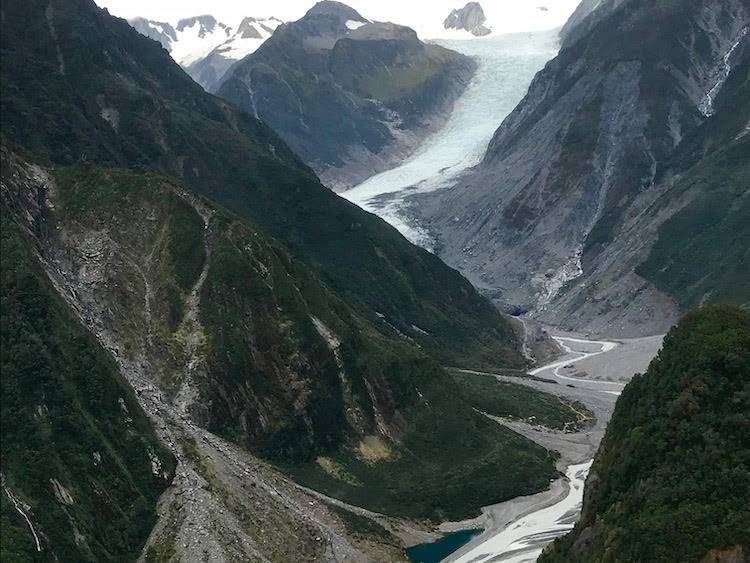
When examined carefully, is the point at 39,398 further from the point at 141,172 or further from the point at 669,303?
the point at 669,303

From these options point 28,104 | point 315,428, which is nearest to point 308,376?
point 315,428

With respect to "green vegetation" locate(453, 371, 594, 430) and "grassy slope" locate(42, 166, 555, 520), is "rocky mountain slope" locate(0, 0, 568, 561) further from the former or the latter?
"green vegetation" locate(453, 371, 594, 430)

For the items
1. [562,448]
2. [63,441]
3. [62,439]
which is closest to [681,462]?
[63,441]

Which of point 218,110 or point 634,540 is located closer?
point 634,540

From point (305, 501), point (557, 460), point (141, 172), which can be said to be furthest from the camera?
point (557, 460)

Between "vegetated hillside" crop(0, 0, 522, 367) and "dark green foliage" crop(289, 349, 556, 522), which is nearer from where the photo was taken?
"dark green foliage" crop(289, 349, 556, 522)

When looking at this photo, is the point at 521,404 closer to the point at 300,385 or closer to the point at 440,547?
the point at 300,385

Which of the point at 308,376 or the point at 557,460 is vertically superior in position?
the point at 308,376

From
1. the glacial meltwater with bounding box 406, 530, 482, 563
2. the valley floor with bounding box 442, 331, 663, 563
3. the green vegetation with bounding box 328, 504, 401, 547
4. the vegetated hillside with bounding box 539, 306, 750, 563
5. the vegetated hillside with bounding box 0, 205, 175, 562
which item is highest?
the vegetated hillside with bounding box 0, 205, 175, 562

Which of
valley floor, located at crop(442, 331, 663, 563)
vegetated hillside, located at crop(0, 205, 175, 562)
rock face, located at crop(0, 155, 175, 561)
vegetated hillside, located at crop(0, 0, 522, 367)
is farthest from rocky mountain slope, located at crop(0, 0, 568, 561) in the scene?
valley floor, located at crop(442, 331, 663, 563)
